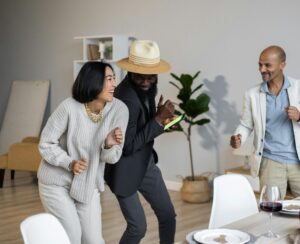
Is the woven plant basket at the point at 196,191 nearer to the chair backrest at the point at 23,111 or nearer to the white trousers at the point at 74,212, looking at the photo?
the chair backrest at the point at 23,111

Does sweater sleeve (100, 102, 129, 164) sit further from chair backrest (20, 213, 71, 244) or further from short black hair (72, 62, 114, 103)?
chair backrest (20, 213, 71, 244)

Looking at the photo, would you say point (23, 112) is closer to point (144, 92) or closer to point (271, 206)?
point (144, 92)

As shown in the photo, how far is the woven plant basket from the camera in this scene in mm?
5461

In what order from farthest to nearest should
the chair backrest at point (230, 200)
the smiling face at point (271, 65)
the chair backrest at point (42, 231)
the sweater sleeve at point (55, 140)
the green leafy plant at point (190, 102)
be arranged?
the green leafy plant at point (190, 102) < the smiling face at point (271, 65) < the chair backrest at point (230, 200) < the sweater sleeve at point (55, 140) < the chair backrest at point (42, 231)

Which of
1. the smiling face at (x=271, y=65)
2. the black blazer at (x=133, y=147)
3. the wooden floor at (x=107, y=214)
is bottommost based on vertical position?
the wooden floor at (x=107, y=214)

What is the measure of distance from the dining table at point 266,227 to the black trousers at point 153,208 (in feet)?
2.70

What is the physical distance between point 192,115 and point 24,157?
229 cm

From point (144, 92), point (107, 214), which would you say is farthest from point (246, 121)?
point (107, 214)

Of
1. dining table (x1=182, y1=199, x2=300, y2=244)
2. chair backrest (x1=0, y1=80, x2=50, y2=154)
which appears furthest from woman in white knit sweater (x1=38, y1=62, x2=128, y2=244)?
chair backrest (x1=0, y1=80, x2=50, y2=154)

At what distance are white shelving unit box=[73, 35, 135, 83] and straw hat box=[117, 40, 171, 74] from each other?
338 cm

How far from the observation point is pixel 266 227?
195 cm

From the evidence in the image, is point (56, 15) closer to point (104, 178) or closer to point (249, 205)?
point (104, 178)

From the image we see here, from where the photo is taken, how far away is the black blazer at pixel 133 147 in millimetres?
2658

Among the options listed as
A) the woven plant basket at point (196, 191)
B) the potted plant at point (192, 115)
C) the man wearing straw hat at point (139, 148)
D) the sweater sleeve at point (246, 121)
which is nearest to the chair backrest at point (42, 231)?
the man wearing straw hat at point (139, 148)
